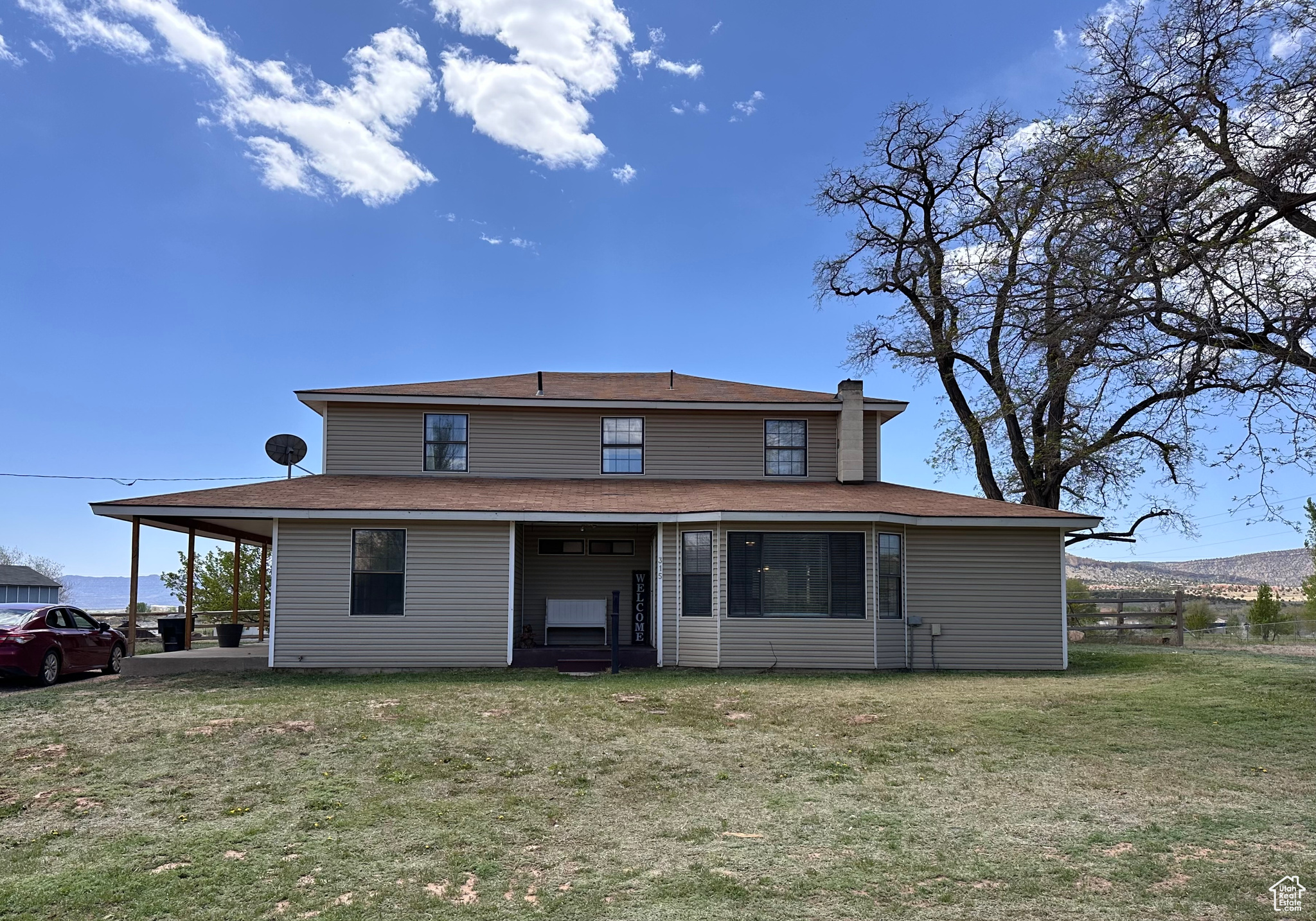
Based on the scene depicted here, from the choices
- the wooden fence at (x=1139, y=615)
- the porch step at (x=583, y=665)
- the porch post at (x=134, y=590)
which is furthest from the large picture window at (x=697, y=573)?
the wooden fence at (x=1139, y=615)

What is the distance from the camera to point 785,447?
18.4 meters

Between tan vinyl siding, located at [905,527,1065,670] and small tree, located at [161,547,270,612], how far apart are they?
25.6 meters

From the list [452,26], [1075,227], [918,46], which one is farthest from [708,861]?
[452,26]

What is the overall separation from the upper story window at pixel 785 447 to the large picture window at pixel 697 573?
12.0 ft

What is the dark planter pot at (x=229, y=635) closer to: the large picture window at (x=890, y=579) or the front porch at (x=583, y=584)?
the front porch at (x=583, y=584)

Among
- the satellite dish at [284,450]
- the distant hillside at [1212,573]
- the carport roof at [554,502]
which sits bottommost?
the distant hillside at [1212,573]

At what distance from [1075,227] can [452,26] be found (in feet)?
44.6

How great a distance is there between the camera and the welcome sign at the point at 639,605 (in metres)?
18.0

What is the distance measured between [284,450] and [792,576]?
10880mm

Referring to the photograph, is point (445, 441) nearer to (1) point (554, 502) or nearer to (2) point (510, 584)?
(1) point (554, 502)

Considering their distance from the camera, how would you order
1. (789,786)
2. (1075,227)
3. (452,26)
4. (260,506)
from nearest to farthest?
(789,786)
(1075,227)
(260,506)
(452,26)

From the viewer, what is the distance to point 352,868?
569cm

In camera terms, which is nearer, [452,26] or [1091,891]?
[1091,891]

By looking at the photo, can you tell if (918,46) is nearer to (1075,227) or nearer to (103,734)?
(1075,227)
